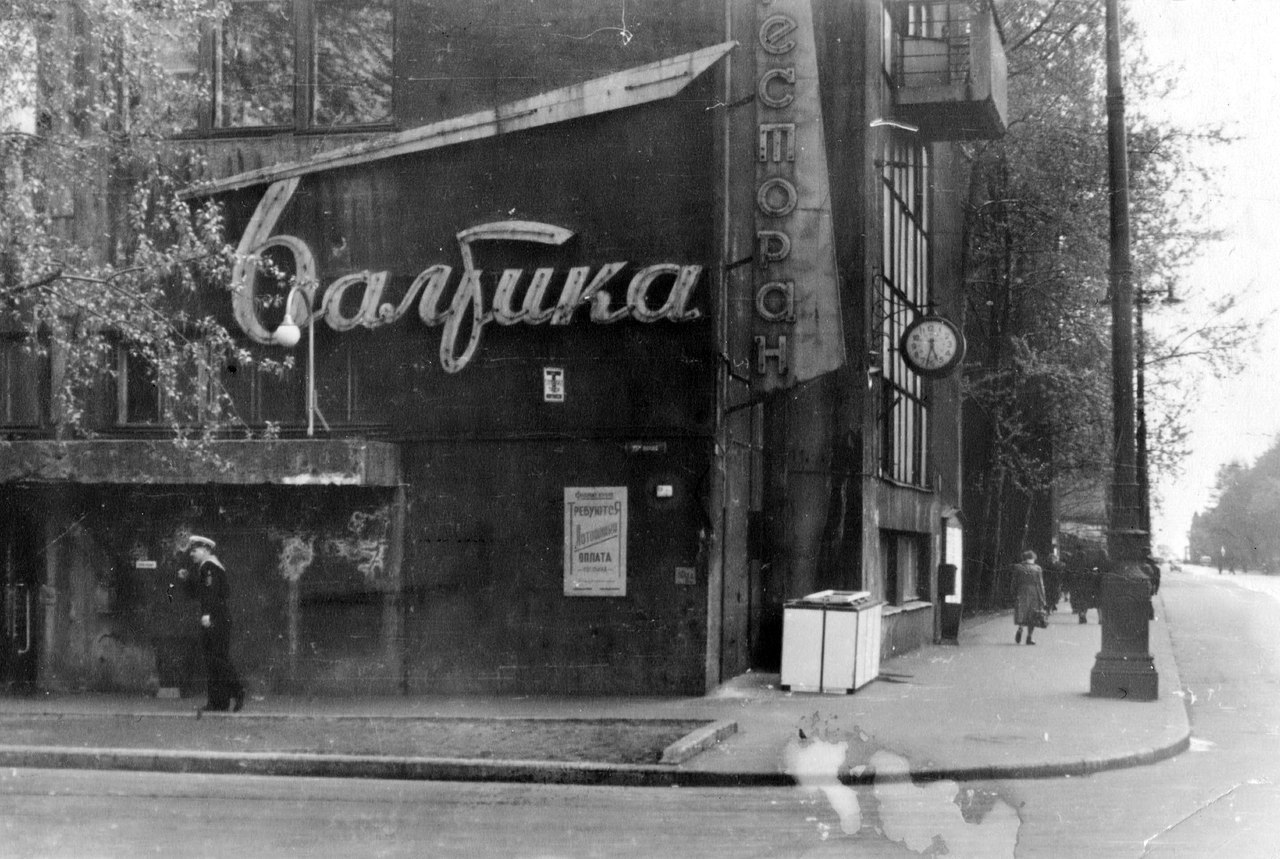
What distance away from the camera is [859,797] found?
38.7 ft

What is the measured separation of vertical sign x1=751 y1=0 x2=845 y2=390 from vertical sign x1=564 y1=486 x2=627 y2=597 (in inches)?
118

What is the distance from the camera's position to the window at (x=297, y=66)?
19.5m

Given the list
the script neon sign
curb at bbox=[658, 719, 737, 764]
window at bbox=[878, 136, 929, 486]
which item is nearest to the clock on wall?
window at bbox=[878, 136, 929, 486]

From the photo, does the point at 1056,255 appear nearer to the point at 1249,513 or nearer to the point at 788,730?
the point at 788,730

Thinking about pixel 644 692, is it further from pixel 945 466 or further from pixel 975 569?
pixel 975 569

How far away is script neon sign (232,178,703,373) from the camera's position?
18297mm

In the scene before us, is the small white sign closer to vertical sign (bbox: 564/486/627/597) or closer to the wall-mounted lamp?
vertical sign (bbox: 564/486/627/597)

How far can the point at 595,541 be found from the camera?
18406mm

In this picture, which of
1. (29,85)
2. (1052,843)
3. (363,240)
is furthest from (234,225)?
(1052,843)

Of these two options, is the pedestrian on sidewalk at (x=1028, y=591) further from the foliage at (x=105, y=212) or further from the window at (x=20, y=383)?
the window at (x=20, y=383)

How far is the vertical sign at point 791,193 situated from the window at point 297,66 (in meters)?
4.92

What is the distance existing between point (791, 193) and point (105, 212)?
9.14 m

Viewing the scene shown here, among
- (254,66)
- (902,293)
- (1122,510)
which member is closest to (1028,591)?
(902,293)

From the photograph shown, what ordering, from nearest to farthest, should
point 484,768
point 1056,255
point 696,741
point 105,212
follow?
1. point 484,768
2. point 696,741
3. point 105,212
4. point 1056,255
